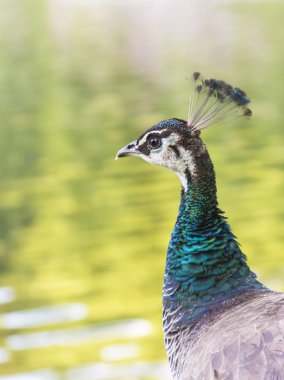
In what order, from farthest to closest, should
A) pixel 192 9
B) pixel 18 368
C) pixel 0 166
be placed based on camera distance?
pixel 192 9
pixel 0 166
pixel 18 368

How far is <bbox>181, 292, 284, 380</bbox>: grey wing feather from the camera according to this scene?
11.4ft

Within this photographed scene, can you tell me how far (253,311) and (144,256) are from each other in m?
6.12

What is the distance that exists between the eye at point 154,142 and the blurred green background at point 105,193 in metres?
3.24

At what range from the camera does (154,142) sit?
4.30m

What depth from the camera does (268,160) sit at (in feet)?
42.9

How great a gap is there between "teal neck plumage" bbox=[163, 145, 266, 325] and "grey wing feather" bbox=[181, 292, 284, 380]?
0.16 meters

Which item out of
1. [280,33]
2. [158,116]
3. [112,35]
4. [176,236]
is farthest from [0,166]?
[112,35]

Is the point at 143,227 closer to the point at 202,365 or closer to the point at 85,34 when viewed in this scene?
the point at 202,365

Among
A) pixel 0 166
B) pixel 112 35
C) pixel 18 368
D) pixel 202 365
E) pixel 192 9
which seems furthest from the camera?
pixel 192 9

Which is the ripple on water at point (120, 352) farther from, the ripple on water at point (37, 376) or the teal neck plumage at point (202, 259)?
the teal neck plumage at point (202, 259)

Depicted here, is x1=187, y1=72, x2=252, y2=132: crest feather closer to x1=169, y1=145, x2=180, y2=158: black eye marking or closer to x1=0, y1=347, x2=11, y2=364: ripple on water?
x1=169, y1=145, x2=180, y2=158: black eye marking

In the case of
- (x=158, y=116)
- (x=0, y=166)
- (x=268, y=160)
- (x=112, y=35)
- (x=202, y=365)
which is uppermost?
(x=112, y=35)

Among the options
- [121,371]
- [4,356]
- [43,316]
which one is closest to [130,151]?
[121,371]

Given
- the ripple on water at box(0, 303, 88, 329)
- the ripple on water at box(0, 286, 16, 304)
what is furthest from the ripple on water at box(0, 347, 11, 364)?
the ripple on water at box(0, 286, 16, 304)
